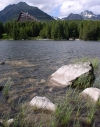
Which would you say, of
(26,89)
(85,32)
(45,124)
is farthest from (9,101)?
(85,32)

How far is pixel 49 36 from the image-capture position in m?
149

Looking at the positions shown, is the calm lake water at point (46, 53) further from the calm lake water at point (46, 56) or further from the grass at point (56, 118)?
the grass at point (56, 118)

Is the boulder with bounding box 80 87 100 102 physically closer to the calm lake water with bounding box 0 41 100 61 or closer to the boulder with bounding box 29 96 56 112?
the boulder with bounding box 29 96 56 112

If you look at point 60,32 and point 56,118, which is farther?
point 60,32

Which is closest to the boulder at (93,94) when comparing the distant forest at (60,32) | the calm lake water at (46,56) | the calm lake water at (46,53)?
the calm lake water at (46,56)

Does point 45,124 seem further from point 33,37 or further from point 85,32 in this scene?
point 33,37

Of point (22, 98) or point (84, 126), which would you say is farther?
point (22, 98)

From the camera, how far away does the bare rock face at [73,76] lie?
1653cm

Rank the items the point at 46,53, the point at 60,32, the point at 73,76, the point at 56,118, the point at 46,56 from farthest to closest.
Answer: the point at 60,32 → the point at 46,53 → the point at 46,56 → the point at 73,76 → the point at 56,118

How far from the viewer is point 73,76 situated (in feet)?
55.3

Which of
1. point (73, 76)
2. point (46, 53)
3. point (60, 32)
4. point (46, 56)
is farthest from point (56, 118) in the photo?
point (60, 32)

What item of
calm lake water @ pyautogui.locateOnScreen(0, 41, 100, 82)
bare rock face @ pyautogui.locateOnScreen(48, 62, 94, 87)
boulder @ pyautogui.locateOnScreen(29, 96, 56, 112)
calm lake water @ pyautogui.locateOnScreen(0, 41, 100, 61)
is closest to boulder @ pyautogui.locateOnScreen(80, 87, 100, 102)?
bare rock face @ pyautogui.locateOnScreen(48, 62, 94, 87)

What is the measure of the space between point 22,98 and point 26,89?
2.15 metres

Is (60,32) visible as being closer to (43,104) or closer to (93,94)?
(93,94)
